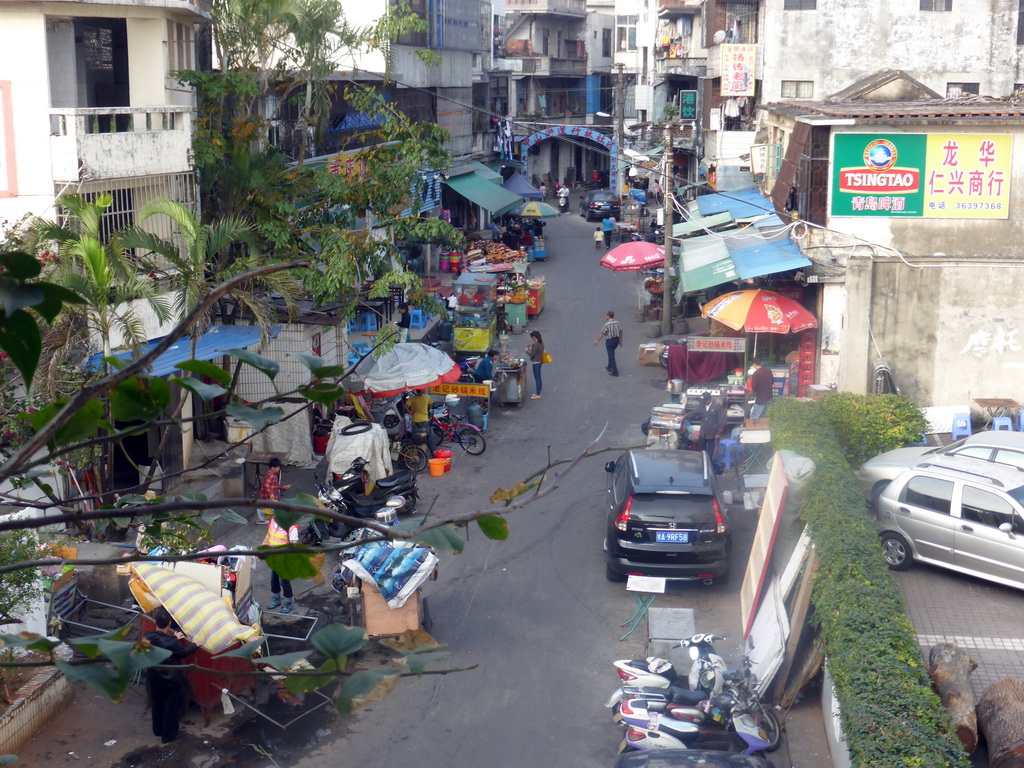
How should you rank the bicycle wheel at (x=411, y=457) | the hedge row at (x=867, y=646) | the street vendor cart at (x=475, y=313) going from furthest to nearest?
the street vendor cart at (x=475, y=313) → the bicycle wheel at (x=411, y=457) → the hedge row at (x=867, y=646)

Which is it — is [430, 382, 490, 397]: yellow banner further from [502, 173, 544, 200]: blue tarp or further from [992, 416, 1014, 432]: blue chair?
[502, 173, 544, 200]: blue tarp

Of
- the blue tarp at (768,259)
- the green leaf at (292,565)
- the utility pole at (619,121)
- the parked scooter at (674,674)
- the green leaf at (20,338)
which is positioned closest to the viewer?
the green leaf at (20,338)

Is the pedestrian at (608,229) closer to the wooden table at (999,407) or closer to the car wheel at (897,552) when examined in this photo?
the wooden table at (999,407)

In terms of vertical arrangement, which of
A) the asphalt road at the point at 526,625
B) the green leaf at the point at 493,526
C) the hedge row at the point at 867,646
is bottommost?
the asphalt road at the point at 526,625

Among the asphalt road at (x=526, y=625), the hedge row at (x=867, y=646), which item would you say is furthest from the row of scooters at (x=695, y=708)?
the hedge row at (x=867, y=646)

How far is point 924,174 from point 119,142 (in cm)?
1230

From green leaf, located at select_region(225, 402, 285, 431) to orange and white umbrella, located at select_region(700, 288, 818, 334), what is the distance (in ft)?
52.8

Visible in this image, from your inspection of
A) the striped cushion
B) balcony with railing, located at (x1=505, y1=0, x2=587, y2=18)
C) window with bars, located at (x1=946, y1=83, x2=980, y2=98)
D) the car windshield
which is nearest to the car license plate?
the car windshield

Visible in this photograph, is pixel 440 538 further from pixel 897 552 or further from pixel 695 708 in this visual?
pixel 897 552

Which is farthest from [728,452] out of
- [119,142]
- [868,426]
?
[119,142]

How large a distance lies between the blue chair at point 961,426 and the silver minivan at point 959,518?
457 centimetres

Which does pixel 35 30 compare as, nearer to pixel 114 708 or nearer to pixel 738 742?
pixel 114 708

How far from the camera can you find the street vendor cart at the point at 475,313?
22859 mm

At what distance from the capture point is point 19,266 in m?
2.36
